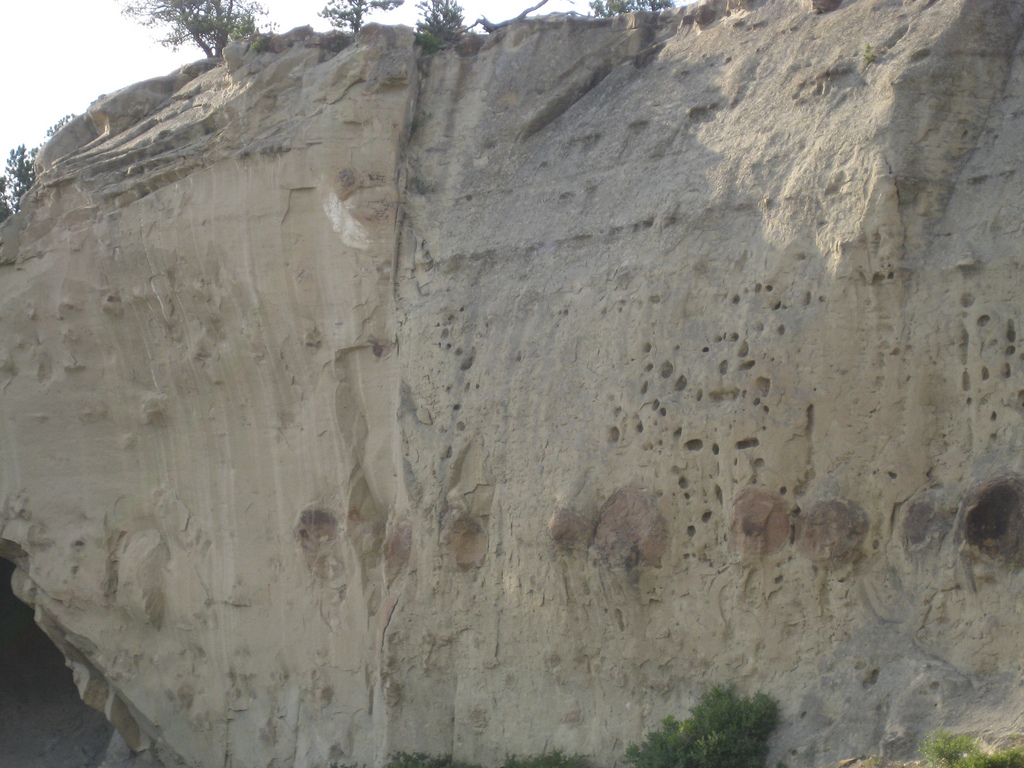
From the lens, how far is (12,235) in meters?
13.4

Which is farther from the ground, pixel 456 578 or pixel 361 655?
pixel 456 578

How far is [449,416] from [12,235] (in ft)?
20.4

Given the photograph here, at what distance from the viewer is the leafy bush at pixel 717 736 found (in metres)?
8.15

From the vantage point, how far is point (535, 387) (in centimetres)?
1025

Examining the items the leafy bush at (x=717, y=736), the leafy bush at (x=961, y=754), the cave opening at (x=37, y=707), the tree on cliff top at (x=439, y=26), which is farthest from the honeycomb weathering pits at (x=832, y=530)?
the cave opening at (x=37, y=707)

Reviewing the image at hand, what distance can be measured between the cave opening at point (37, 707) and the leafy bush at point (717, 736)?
9189 millimetres

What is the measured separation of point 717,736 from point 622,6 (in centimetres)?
1142

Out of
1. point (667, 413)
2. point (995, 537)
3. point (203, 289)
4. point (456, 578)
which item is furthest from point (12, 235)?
point (995, 537)

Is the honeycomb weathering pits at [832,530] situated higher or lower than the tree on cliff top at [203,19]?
lower

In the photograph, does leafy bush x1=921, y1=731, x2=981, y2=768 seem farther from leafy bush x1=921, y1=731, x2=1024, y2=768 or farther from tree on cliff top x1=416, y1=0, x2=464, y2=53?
tree on cliff top x1=416, y1=0, x2=464, y2=53

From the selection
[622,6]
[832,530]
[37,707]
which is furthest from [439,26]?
[37,707]

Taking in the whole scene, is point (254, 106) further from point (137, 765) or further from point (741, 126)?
point (137, 765)

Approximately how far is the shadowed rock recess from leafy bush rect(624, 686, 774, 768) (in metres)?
0.21

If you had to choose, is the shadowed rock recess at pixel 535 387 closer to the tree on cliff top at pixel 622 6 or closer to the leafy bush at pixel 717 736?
the leafy bush at pixel 717 736
